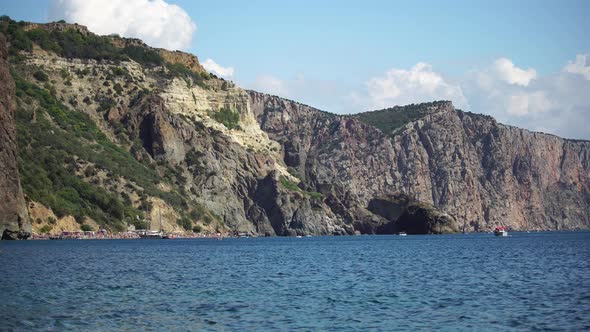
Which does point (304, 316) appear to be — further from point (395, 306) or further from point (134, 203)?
point (134, 203)

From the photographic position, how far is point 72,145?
19038 centimetres

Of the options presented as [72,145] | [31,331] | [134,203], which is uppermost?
[72,145]

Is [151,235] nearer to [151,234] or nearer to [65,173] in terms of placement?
[151,234]

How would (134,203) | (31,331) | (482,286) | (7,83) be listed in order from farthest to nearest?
(134,203)
(7,83)
(482,286)
(31,331)

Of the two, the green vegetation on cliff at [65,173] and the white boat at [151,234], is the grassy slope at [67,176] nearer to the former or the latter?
the green vegetation on cliff at [65,173]

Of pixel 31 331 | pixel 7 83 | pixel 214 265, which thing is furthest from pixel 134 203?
pixel 31 331

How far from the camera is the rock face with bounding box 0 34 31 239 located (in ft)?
408

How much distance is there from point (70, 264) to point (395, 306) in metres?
44.8

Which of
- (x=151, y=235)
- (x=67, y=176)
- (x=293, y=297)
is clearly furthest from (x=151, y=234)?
(x=293, y=297)

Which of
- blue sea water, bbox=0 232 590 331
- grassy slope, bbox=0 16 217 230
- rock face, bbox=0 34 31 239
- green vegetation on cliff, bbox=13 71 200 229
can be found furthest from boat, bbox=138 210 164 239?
blue sea water, bbox=0 232 590 331

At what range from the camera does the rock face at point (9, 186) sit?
12450 centimetres

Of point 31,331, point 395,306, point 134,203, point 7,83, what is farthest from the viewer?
point 134,203

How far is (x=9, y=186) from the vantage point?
124812 mm

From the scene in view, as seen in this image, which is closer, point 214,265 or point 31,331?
point 31,331
